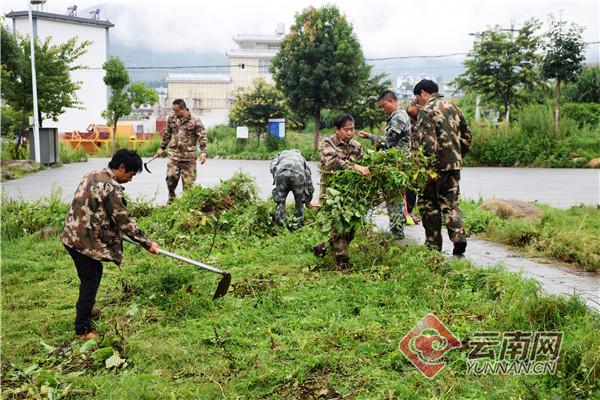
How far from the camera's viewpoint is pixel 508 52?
25.2 metres

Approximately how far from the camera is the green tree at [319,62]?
2538 centimetres

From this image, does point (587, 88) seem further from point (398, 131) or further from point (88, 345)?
point (88, 345)

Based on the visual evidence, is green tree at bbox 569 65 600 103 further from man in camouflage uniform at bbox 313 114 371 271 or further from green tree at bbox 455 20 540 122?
man in camouflage uniform at bbox 313 114 371 271

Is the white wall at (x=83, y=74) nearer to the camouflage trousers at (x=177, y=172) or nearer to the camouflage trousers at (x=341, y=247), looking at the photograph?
the camouflage trousers at (x=177, y=172)

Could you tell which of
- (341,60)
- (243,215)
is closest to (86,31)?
(341,60)

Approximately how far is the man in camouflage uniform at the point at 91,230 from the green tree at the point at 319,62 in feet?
69.7

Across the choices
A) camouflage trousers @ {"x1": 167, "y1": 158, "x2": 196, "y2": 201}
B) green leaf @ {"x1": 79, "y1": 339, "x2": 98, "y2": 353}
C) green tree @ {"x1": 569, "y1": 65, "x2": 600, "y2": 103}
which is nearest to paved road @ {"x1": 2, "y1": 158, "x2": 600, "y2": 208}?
camouflage trousers @ {"x1": 167, "y1": 158, "x2": 196, "y2": 201}

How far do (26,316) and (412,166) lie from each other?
3.86 meters

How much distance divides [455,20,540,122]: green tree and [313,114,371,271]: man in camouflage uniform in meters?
20.4

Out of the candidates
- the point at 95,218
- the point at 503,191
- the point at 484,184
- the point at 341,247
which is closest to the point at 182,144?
the point at 341,247

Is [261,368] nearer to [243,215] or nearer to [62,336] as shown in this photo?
[62,336]

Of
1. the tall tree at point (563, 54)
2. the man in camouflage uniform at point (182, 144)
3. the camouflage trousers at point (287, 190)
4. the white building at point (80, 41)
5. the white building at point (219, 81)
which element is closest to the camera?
the camouflage trousers at point (287, 190)

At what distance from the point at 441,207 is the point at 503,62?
67.8ft

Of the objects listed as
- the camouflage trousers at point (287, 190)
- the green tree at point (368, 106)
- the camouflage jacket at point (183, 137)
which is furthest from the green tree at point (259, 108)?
the camouflage trousers at point (287, 190)
